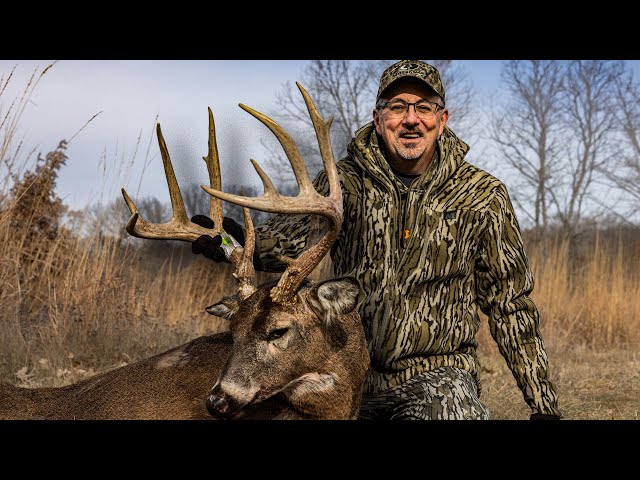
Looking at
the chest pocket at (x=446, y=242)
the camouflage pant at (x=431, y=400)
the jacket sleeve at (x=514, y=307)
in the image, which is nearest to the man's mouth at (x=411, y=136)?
the chest pocket at (x=446, y=242)

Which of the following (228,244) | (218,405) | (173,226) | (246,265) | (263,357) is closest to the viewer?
(218,405)

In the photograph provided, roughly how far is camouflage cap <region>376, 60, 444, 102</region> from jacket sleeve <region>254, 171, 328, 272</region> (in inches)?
32.8

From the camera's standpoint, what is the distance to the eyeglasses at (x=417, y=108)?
4410 mm

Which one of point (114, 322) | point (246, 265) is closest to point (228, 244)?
point (246, 265)

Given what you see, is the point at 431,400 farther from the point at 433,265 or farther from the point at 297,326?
the point at 297,326

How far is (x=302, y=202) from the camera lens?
3861 millimetres

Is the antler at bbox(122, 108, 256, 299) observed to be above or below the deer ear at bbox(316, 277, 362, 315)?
above

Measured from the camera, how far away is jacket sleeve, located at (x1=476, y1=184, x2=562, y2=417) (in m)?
4.27

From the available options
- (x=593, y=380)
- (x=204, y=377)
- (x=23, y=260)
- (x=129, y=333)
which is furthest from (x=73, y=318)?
(x=593, y=380)

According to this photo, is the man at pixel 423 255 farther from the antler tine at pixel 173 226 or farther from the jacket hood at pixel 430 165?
the antler tine at pixel 173 226

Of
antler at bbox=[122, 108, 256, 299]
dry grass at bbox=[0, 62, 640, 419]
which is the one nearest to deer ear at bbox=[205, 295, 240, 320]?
antler at bbox=[122, 108, 256, 299]

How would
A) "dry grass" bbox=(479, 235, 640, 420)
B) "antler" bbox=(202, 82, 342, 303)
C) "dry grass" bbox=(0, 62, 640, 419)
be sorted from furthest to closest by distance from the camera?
"dry grass" bbox=(479, 235, 640, 420) < "dry grass" bbox=(0, 62, 640, 419) < "antler" bbox=(202, 82, 342, 303)

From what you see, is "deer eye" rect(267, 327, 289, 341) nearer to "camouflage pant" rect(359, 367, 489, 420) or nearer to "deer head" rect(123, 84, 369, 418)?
"deer head" rect(123, 84, 369, 418)

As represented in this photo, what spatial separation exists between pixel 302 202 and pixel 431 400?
1147 millimetres
